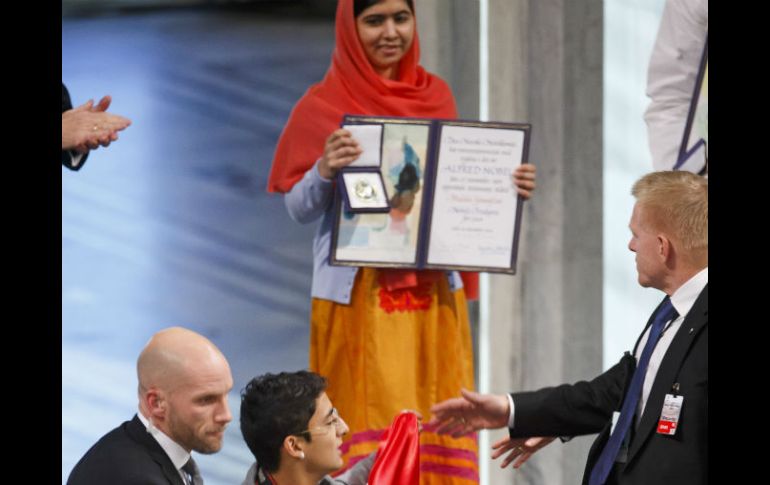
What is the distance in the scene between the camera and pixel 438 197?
5.27m

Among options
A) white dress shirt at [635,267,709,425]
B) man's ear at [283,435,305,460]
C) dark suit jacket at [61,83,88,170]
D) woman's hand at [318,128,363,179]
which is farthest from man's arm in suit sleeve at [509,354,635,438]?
dark suit jacket at [61,83,88,170]

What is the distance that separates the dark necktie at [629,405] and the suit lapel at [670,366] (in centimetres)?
6

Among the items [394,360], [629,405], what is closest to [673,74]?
[394,360]

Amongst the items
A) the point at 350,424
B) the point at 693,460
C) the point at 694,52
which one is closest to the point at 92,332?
the point at 350,424

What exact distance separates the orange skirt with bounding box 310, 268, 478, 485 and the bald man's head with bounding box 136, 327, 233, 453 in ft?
4.62

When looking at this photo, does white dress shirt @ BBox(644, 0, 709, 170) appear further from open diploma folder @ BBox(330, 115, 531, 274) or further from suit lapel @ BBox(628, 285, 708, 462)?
suit lapel @ BBox(628, 285, 708, 462)

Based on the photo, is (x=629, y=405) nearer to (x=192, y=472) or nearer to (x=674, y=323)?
(x=674, y=323)

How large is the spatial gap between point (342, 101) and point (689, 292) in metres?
1.76

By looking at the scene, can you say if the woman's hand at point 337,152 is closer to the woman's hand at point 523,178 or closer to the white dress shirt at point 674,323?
the woman's hand at point 523,178

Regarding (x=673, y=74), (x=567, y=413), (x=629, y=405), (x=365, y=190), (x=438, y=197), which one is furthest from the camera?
(x=673, y=74)

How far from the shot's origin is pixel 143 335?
253 inches

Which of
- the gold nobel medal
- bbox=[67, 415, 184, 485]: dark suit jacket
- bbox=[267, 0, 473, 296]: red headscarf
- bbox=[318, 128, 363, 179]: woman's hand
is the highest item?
bbox=[267, 0, 473, 296]: red headscarf

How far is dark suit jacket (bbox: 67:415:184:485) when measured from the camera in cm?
355
